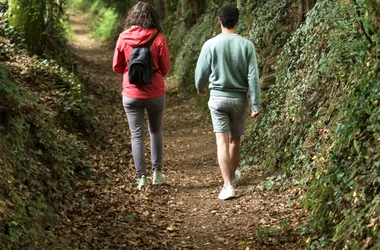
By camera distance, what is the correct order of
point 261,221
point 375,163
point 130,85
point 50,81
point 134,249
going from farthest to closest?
1. point 50,81
2. point 130,85
3. point 261,221
4. point 134,249
5. point 375,163

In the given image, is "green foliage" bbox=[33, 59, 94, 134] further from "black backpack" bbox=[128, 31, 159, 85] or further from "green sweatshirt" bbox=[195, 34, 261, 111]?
"green sweatshirt" bbox=[195, 34, 261, 111]

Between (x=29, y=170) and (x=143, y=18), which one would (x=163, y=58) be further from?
(x=29, y=170)

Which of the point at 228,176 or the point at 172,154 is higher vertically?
the point at 228,176

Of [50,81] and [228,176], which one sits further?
[50,81]

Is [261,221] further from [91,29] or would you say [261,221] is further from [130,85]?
[91,29]

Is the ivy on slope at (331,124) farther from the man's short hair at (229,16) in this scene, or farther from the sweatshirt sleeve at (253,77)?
the man's short hair at (229,16)

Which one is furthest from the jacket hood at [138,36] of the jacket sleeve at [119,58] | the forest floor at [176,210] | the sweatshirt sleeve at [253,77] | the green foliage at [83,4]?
the green foliage at [83,4]

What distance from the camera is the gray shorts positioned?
699cm

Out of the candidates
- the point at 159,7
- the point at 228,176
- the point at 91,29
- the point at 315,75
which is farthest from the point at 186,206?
the point at 91,29

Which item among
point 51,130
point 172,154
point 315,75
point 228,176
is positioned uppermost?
point 315,75

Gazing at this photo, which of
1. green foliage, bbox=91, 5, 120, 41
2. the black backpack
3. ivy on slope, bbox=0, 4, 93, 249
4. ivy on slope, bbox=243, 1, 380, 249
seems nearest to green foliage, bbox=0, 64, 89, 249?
ivy on slope, bbox=0, 4, 93, 249

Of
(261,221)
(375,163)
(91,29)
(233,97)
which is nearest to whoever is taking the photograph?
(375,163)

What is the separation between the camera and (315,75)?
24.5 feet

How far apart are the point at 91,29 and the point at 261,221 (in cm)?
3251
